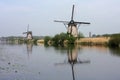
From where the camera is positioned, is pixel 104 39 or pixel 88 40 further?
pixel 88 40

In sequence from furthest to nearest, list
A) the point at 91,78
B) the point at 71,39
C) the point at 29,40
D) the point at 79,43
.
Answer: the point at 29,40, the point at 79,43, the point at 71,39, the point at 91,78

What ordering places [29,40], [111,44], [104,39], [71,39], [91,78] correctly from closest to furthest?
[91,78]
[111,44]
[104,39]
[71,39]
[29,40]

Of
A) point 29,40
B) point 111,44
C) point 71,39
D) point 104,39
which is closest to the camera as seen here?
point 111,44

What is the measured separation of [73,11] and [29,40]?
52.5 metres

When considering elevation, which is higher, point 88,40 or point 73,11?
point 73,11

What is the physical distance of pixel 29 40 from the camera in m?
Result: 116

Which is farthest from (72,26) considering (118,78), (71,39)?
(118,78)

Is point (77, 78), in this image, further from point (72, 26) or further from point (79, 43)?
point (79, 43)

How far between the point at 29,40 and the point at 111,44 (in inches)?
2454

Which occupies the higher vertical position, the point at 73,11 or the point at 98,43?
the point at 73,11

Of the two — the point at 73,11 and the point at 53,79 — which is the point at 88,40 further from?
the point at 53,79

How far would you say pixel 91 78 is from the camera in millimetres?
16016

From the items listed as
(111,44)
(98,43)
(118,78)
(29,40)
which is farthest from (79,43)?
(118,78)

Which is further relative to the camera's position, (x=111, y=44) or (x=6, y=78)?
(x=111, y=44)
